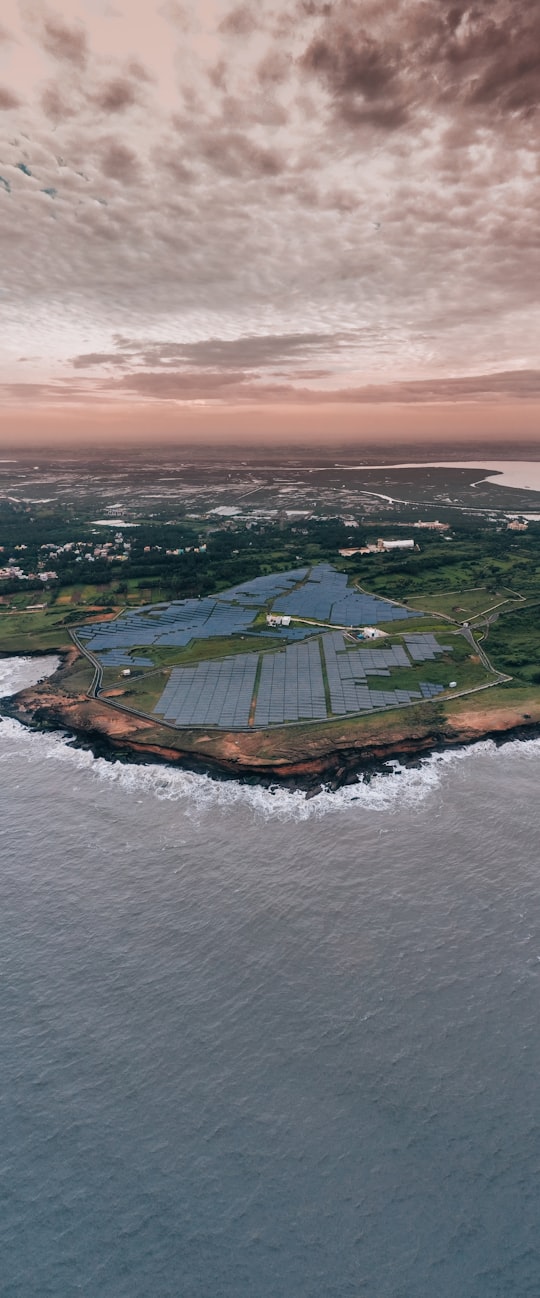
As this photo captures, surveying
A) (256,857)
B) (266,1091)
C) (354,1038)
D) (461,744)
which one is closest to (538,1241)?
(354,1038)

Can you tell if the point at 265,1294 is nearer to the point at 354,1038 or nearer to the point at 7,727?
the point at 354,1038

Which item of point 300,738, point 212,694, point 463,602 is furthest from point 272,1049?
point 463,602

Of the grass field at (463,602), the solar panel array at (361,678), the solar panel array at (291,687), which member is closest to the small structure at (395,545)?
the grass field at (463,602)

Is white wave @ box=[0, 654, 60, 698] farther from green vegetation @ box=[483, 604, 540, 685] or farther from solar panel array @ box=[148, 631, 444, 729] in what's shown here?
green vegetation @ box=[483, 604, 540, 685]

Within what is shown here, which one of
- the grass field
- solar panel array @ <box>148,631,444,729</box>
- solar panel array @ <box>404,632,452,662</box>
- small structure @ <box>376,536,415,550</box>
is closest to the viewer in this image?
solar panel array @ <box>148,631,444,729</box>

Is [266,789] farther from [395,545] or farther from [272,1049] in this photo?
[395,545]

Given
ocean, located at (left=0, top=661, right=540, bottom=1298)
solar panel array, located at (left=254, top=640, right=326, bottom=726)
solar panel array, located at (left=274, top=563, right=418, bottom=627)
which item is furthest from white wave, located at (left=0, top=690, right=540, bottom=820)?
solar panel array, located at (left=274, top=563, right=418, bottom=627)
